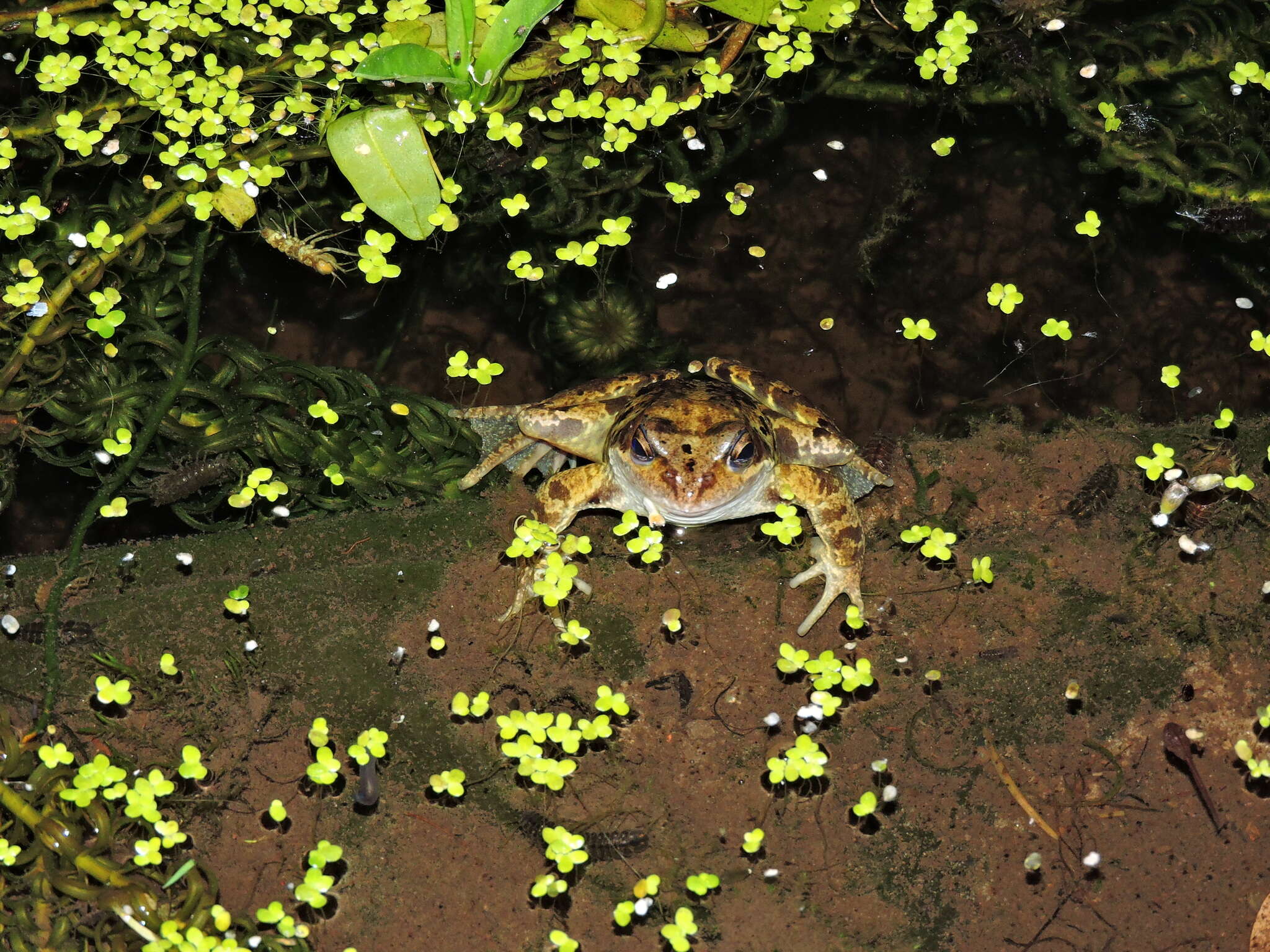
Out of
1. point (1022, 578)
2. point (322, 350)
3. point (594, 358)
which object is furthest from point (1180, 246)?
point (322, 350)

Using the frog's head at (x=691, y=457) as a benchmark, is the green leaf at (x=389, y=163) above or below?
above

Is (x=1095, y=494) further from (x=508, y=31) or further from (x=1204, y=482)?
(x=508, y=31)

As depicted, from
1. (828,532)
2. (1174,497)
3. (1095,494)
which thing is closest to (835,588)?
(828,532)

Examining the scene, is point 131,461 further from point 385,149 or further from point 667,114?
point 667,114

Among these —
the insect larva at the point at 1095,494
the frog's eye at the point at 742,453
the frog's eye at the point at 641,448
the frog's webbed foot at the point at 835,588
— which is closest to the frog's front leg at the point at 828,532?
the frog's webbed foot at the point at 835,588

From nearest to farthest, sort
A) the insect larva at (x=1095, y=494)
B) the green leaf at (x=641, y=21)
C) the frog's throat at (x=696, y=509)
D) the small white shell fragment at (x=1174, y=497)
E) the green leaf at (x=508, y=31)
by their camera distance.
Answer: the frog's throat at (x=696, y=509) → the small white shell fragment at (x=1174, y=497) → the insect larva at (x=1095, y=494) → the green leaf at (x=508, y=31) → the green leaf at (x=641, y=21)

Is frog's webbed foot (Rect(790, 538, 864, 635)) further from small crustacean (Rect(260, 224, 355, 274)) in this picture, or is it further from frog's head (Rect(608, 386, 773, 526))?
small crustacean (Rect(260, 224, 355, 274))

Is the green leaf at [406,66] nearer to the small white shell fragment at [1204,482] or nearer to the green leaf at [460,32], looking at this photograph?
the green leaf at [460,32]
